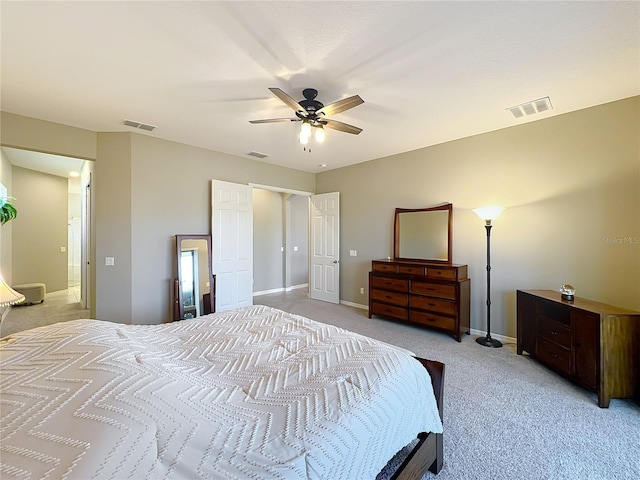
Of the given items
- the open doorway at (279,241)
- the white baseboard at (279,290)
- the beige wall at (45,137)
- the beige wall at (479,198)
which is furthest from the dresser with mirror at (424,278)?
the beige wall at (45,137)

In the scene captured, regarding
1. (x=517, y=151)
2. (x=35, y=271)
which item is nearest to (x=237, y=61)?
(x=517, y=151)

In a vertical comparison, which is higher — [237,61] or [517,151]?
[237,61]

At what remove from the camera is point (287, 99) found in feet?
7.56

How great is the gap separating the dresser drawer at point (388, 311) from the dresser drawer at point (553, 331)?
162 centimetres

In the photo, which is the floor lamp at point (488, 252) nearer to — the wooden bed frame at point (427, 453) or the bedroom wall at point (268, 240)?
the wooden bed frame at point (427, 453)

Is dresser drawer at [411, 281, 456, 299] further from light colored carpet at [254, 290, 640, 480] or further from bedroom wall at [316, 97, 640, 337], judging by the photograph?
light colored carpet at [254, 290, 640, 480]

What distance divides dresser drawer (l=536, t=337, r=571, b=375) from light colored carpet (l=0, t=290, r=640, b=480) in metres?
0.12

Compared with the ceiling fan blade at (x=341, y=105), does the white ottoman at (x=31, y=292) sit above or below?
below

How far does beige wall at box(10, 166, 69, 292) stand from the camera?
5.85 meters

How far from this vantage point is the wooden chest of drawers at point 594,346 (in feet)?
7.29

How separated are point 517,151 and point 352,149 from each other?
7.55ft

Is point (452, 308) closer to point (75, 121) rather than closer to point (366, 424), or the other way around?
point (366, 424)

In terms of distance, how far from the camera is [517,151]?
11.5ft

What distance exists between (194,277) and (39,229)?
5105mm
